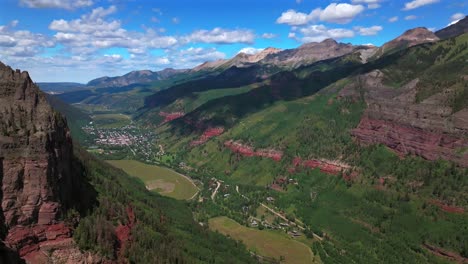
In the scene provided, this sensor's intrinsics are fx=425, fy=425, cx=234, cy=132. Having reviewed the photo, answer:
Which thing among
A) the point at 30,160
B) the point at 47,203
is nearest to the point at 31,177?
the point at 30,160

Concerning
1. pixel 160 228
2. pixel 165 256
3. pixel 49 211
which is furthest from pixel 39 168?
pixel 160 228

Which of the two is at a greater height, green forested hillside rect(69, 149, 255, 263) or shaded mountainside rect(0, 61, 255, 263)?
shaded mountainside rect(0, 61, 255, 263)

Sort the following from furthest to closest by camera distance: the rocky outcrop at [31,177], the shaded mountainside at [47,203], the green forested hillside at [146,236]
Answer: the green forested hillside at [146,236] < the shaded mountainside at [47,203] < the rocky outcrop at [31,177]

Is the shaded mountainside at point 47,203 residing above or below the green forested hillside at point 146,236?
above

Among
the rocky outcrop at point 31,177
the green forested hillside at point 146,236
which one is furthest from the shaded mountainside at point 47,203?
the green forested hillside at point 146,236

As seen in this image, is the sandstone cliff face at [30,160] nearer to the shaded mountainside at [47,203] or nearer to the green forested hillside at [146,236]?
the shaded mountainside at [47,203]

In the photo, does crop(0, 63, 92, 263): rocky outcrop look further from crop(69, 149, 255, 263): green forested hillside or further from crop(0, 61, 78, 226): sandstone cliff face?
crop(69, 149, 255, 263): green forested hillside

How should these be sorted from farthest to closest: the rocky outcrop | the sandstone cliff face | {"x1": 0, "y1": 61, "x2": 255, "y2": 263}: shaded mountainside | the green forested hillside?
the green forested hillside
the sandstone cliff face
{"x1": 0, "y1": 61, "x2": 255, "y2": 263}: shaded mountainside
the rocky outcrop

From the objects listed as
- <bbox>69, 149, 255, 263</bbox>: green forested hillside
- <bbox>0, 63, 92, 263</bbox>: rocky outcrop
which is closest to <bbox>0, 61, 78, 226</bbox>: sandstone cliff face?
<bbox>0, 63, 92, 263</bbox>: rocky outcrop

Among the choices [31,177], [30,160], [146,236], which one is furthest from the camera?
[146,236]

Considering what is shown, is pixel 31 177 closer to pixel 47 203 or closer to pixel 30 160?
pixel 30 160
